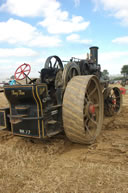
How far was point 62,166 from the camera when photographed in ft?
8.04

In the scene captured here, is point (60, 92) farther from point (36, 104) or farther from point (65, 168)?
point (65, 168)

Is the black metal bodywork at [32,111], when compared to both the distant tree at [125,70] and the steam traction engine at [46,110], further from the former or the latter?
the distant tree at [125,70]

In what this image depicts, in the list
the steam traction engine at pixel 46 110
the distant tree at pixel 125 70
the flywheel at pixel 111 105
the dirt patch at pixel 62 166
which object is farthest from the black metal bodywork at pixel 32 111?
the distant tree at pixel 125 70

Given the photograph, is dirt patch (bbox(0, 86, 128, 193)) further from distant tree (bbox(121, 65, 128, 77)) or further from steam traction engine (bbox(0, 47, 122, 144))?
distant tree (bbox(121, 65, 128, 77))

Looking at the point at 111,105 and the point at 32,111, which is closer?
the point at 32,111

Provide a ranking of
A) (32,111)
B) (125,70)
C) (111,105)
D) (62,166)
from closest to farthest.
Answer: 1. (62,166)
2. (32,111)
3. (111,105)
4. (125,70)

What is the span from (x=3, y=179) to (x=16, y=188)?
0.93ft

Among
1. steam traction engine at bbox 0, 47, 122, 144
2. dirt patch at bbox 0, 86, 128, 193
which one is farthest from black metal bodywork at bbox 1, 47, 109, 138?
dirt patch at bbox 0, 86, 128, 193

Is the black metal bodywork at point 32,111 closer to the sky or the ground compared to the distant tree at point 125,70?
closer to the ground

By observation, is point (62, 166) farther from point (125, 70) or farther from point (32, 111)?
point (125, 70)

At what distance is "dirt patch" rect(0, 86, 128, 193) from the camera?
6.47 ft

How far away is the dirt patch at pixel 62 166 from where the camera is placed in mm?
1971

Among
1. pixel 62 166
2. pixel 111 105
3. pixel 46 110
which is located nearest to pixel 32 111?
pixel 46 110

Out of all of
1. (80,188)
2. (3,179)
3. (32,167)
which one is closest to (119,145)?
(80,188)
